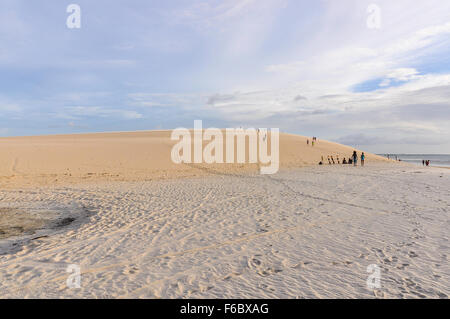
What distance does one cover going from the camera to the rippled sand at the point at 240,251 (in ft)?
16.1

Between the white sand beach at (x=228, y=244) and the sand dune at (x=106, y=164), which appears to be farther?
the sand dune at (x=106, y=164)

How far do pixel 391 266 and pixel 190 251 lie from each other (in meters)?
4.17

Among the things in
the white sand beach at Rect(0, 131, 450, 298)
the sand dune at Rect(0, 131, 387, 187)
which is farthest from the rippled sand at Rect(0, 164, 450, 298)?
the sand dune at Rect(0, 131, 387, 187)

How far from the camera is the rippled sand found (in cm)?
491

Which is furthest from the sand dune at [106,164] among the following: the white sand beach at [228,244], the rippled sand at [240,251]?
the rippled sand at [240,251]

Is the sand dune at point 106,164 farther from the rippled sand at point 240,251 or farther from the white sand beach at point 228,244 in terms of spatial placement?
the rippled sand at point 240,251

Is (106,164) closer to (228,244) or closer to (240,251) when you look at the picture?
→ (228,244)

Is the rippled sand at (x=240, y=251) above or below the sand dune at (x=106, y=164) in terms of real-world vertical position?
below

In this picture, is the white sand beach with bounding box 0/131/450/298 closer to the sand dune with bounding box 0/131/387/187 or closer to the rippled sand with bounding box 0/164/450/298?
the rippled sand with bounding box 0/164/450/298

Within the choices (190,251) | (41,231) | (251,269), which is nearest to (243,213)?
(190,251)

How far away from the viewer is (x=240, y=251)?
21.8 ft

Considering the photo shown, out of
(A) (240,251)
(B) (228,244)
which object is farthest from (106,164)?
(A) (240,251)

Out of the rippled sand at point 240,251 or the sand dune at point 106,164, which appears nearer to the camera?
the rippled sand at point 240,251
